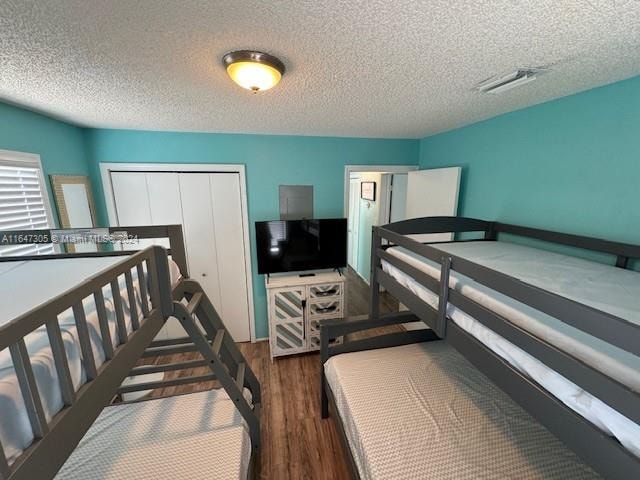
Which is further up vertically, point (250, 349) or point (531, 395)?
point (531, 395)

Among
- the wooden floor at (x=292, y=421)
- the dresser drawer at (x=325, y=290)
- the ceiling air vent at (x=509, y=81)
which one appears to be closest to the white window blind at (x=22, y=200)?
the wooden floor at (x=292, y=421)

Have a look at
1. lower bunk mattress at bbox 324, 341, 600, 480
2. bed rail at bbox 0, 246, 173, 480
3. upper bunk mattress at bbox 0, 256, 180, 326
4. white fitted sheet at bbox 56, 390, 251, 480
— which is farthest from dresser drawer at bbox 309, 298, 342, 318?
bed rail at bbox 0, 246, 173, 480

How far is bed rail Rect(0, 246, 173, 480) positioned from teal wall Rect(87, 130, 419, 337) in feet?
6.07

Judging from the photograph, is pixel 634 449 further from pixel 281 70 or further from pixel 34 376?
pixel 281 70

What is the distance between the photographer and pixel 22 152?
5.51ft

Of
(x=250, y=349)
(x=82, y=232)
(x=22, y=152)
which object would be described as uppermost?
(x=22, y=152)

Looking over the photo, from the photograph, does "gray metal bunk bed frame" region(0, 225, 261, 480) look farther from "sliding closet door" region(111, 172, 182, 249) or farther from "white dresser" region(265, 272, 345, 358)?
"sliding closet door" region(111, 172, 182, 249)

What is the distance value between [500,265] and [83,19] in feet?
6.77

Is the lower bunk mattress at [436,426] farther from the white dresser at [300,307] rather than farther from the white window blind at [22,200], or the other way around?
the white window blind at [22,200]

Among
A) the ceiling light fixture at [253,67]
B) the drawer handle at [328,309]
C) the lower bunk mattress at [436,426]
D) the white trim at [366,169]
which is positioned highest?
the ceiling light fixture at [253,67]

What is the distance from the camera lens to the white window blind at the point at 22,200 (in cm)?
156

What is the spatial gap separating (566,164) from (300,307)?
7.79ft

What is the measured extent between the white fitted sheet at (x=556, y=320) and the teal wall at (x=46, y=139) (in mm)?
2607

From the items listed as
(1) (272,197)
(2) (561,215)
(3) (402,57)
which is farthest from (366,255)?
(3) (402,57)
